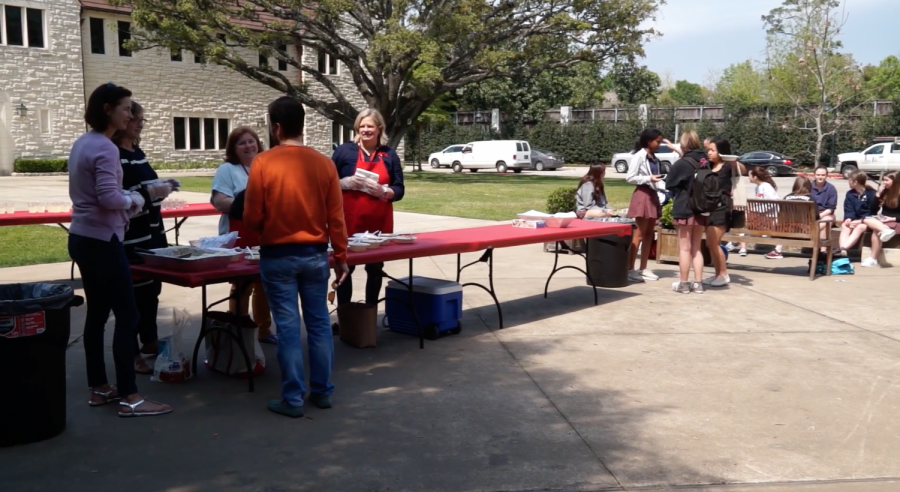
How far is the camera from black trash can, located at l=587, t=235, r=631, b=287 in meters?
9.38

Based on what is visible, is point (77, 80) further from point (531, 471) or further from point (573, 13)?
point (531, 471)

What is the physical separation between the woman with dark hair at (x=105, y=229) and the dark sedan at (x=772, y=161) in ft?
136

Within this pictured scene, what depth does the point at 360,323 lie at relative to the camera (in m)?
6.75

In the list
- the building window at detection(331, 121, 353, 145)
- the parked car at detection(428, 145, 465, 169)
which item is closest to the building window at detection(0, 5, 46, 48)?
the building window at detection(331, 121, 353, 145)

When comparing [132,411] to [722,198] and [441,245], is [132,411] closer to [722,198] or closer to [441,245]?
[441,245]

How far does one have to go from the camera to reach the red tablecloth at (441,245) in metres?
5.21

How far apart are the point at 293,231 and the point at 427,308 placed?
2385mm

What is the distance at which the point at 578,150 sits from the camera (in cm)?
5450

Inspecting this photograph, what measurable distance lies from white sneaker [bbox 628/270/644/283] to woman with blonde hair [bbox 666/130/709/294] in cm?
70

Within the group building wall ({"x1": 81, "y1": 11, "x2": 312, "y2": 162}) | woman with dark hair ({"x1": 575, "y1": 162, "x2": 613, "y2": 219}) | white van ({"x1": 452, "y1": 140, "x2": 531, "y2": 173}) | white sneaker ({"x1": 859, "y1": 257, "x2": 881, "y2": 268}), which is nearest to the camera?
woman with dark hair ({"x1": 575, "y1": 162, "x2": 613, "y2": 219})

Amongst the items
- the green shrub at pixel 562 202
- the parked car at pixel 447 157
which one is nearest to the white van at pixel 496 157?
the parked car at pixel 447 157

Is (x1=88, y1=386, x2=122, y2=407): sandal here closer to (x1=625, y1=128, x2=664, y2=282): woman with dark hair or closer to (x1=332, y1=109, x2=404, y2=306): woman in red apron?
(x1=332, y1=109, x2=404, y2=306): woman in red apron

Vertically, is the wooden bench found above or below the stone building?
below

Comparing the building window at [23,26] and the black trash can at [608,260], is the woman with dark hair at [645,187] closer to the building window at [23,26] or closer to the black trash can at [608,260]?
the black trash can at [608,260]
